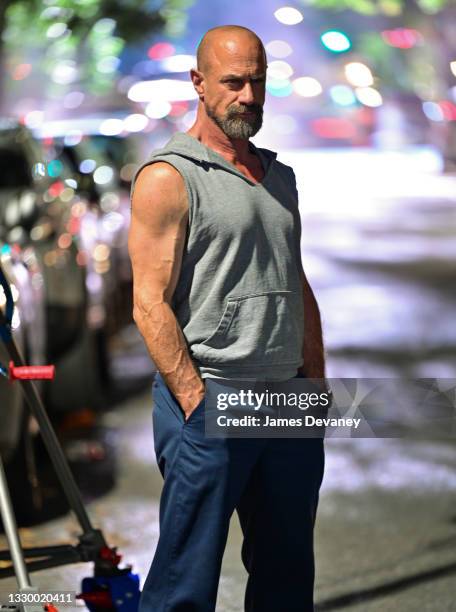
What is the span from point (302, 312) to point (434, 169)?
30.8 metres

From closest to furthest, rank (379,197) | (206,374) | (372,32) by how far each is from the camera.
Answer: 1. (206,374)
2. (372,32)
3. (379,197)

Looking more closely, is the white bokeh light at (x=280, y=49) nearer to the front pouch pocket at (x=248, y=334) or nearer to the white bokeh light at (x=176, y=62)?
the front pouch pocket at (x=248, y=334)

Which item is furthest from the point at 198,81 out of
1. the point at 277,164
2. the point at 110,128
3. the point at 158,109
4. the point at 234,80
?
the point at 158,109

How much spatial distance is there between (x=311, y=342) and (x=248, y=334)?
372mm

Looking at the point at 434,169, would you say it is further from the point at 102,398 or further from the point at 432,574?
the point at 432,574

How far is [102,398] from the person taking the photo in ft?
32.8

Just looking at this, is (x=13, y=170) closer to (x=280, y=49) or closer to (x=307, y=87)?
(x=280, y=49)

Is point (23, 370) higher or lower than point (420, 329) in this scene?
higher

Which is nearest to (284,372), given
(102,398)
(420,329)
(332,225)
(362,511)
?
(362,511)

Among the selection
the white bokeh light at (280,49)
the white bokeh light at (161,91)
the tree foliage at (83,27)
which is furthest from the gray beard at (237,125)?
the white bokeh light at (161,91)

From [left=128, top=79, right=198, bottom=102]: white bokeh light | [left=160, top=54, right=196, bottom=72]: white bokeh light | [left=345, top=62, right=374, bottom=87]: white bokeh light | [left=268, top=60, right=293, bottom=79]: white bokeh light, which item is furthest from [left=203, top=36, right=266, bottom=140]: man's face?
[left=160, top=54, right=196, bottom=72]: white bokeh light

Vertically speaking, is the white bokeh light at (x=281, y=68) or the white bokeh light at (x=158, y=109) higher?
the white bokeh light at (x=281, y=68)

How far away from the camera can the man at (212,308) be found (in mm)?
3934

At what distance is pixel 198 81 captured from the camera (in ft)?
13.4
